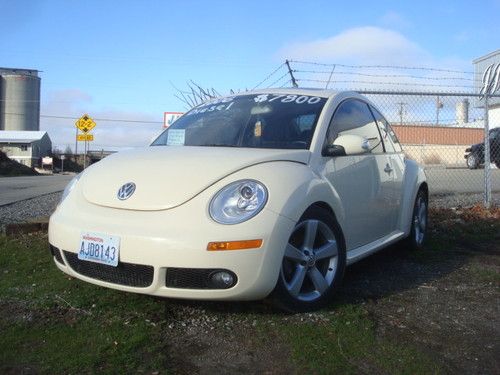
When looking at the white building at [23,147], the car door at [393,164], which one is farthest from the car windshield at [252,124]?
the white building at [23,147]

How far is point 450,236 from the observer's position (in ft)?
20.9

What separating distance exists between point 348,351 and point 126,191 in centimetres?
157

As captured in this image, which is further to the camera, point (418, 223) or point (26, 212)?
point (26, 212)

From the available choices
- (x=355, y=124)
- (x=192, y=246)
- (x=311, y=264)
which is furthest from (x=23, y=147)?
(x=192, y=246)

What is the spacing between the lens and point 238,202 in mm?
3117

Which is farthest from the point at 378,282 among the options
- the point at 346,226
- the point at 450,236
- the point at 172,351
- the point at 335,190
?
the point at 450,236

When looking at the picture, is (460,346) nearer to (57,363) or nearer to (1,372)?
(57,363)

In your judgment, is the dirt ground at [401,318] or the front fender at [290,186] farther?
the front fender at [290,186]

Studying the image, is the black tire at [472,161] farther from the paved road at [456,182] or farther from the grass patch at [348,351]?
the grass patch at [348,351]

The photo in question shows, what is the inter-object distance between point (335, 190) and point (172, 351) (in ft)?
5.18

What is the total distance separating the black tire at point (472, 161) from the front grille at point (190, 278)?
1889 cm

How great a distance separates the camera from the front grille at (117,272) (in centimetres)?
307

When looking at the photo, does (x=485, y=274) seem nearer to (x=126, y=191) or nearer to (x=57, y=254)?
(x=126, y=191)

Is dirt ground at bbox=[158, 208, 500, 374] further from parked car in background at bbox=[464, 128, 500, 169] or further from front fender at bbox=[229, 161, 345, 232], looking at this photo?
parked car in background at bbox=[464, 128, 500, 169]
